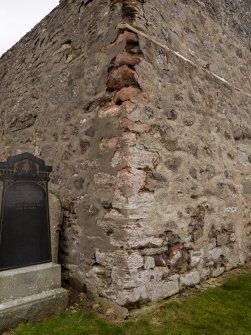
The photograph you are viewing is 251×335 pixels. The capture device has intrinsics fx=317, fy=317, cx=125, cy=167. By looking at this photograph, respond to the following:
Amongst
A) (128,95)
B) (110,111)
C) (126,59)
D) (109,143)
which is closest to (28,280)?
(109,143)

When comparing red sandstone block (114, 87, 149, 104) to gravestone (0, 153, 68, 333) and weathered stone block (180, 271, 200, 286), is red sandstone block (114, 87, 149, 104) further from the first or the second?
weathered stone block (180, 271, 200, 286)

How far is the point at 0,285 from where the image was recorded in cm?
300

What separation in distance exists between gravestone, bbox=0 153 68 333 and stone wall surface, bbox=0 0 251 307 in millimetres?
472

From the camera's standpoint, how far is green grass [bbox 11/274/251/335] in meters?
2.89

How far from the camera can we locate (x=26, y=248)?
3.31m

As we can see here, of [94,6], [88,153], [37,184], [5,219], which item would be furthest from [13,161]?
[94,6]

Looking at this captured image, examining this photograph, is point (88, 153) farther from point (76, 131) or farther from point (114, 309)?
point (114, 309)

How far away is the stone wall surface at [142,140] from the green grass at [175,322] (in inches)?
9.4

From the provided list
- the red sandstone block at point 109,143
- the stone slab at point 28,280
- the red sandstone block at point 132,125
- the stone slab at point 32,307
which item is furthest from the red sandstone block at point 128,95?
the stone slab at point 32,307

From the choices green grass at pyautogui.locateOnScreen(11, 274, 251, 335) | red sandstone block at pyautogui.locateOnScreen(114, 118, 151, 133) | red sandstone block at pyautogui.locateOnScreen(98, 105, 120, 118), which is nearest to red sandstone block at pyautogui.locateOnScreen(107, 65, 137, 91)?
red sandstone block at pyautogui.locateOnScreen(98, 105, 120, 118)

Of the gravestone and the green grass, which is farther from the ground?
the gravestone

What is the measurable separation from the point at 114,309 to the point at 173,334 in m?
0.67

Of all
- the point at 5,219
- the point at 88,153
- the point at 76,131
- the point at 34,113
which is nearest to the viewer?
the point at 5,219

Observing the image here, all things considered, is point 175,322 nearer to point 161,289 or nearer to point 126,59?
point 161,289
